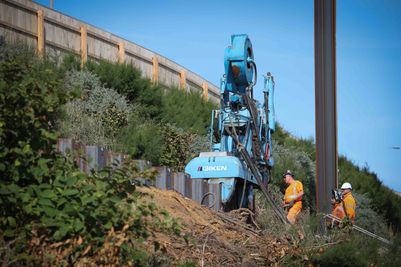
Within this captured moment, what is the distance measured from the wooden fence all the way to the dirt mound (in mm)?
10266

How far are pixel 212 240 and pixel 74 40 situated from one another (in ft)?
48.6

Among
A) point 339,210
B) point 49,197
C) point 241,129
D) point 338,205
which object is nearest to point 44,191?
point 49,197

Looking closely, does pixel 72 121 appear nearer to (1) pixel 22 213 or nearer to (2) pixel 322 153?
(2) pixel 322 153

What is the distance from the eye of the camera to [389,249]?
433 inches

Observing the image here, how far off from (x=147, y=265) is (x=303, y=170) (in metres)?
19.7

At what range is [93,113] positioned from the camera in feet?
71.1

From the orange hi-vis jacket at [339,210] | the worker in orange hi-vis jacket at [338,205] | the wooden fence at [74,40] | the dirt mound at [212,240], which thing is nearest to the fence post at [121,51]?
the wooden fence at [74,40]

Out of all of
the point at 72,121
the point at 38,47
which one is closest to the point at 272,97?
the point at 72,121

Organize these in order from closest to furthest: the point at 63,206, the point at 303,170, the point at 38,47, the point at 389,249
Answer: the point at 63,206, the point at 389,249, the point at 38,47, the point at 303,170

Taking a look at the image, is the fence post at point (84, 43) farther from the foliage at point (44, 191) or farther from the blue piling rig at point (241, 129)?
the foliage at point (44, 191)

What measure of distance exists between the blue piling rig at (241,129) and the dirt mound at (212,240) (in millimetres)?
2965

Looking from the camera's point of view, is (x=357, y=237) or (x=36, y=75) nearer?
(x=36, y=75)

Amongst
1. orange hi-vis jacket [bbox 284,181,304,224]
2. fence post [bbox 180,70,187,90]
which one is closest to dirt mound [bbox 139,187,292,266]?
orange hi-vis jacket [bbox 284,181,304,224]

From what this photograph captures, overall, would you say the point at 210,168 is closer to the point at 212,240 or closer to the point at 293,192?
the point at 293,192
